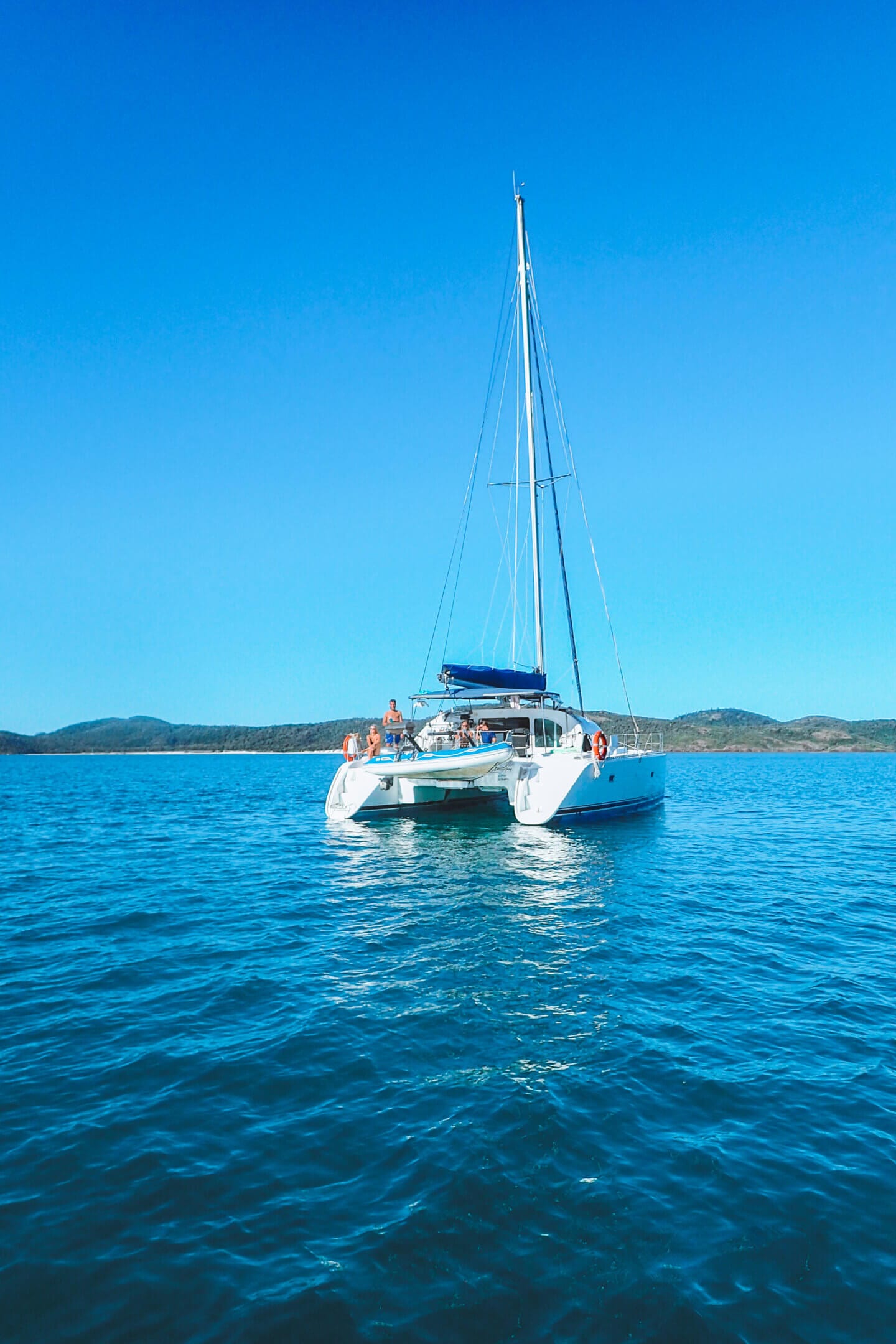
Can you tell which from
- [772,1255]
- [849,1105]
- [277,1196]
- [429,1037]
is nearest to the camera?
[772,1255]

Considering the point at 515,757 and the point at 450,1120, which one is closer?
the point at 450,1120

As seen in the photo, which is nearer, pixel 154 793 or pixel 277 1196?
pixel 277 1196

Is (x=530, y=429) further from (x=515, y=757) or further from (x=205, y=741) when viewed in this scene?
(x=205, y=741)

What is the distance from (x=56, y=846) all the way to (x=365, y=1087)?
17.3m

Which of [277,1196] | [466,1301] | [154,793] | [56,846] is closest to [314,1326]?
[466,1301]

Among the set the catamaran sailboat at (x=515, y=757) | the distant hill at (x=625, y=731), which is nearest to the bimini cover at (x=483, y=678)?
the catamaran sailboat at (x=515, y=757)

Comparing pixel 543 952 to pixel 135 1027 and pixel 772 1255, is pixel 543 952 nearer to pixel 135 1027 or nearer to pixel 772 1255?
pixel 135 1027

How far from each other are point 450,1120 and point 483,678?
16418mm

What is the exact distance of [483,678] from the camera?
69.3ft

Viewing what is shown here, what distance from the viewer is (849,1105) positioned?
5.26 m

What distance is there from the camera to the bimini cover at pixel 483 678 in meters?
20.7

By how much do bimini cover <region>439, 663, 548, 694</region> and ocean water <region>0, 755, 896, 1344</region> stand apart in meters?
9.27

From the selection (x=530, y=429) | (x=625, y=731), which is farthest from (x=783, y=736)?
(x=530, y=429)

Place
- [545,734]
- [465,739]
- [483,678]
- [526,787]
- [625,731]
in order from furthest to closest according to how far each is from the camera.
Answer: [625,731] < [545,734] < [465,739] < [483,678] < [526,787]
